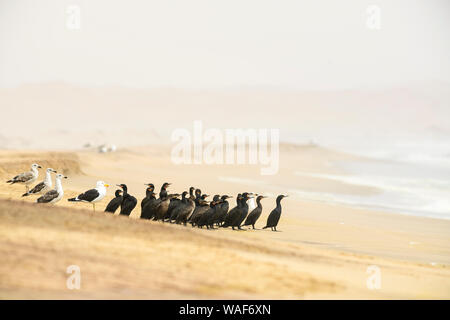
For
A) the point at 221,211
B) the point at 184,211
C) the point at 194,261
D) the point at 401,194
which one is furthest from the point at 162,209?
the point at 401,194

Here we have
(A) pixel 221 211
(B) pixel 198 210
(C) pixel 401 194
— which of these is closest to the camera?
(B) pixel 198 210

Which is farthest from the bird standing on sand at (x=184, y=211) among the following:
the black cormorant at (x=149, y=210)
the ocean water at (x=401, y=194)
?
the ocean water at (x=401, y=194)

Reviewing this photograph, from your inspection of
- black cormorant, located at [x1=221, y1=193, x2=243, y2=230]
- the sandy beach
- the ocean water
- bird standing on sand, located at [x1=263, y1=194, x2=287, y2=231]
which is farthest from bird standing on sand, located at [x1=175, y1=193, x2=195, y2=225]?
the ocean water

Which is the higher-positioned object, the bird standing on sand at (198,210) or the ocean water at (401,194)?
the bird standing on sand at (198,210)

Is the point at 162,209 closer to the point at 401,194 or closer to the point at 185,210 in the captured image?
the point at 185,210

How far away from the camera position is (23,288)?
798 cm

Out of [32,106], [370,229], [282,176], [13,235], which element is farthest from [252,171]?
[32,106]

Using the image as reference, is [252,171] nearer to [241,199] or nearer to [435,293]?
[241,199]

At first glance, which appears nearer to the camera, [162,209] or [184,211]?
[184,211]

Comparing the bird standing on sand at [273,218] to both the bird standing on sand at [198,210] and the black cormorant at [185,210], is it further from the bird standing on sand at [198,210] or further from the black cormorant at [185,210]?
the black cormorant at [185,210]

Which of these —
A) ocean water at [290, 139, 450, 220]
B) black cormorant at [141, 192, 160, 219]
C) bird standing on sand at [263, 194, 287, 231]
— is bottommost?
ocean water at [290, 139, 450, 220]

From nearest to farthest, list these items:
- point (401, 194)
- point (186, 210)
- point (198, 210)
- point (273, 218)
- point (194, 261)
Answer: point (194, 261)
point (186, 210)
point (198, 210)
point (273, 218)
point (401, 194)

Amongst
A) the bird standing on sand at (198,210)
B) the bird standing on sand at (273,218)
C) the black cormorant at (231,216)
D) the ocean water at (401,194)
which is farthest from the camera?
the ocean water at (401,194)

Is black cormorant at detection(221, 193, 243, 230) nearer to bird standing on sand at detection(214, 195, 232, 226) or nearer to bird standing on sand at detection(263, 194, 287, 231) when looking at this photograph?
bird standing on sand at detection(214, 195, 232, 226)
